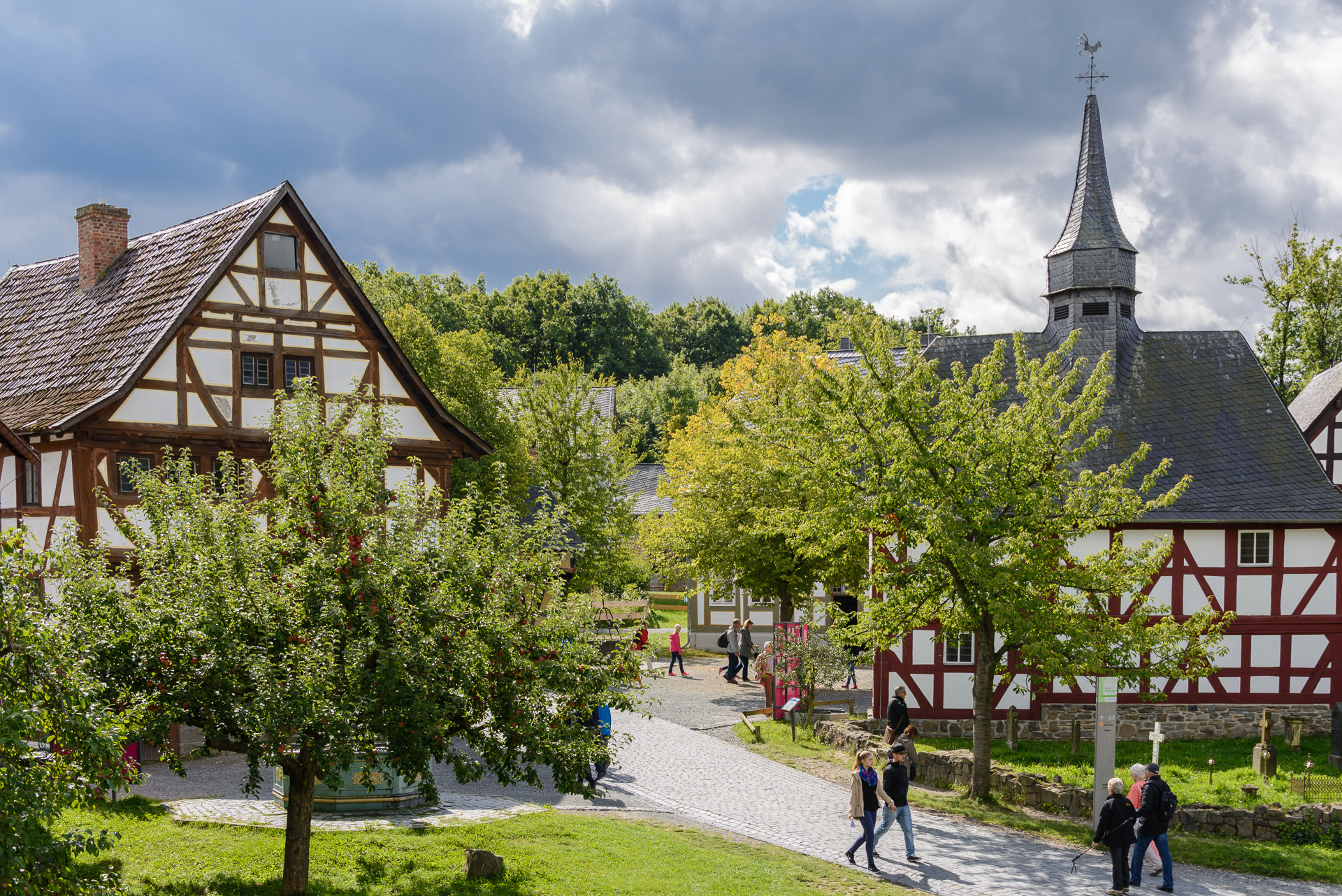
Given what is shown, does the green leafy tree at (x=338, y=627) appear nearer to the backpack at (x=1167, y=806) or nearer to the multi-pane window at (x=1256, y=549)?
the backpack at (x=1167, y=806)

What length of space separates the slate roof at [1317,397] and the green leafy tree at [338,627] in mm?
28533

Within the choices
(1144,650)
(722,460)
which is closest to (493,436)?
(722,460)

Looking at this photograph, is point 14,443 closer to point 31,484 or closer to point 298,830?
point 31,484

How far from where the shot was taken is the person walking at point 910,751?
1606 centimetres

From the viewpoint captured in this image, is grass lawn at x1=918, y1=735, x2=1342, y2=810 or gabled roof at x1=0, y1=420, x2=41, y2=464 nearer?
gabled roof at x1=0, y1=420, x2=41, y2=464

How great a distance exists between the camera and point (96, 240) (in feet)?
77.5

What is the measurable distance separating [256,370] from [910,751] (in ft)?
43.3

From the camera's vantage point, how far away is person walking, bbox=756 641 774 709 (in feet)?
79.9

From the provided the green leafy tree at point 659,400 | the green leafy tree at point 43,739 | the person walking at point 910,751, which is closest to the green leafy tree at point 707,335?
the green leafy tree at point 659,400

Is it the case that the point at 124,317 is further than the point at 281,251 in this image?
Yes

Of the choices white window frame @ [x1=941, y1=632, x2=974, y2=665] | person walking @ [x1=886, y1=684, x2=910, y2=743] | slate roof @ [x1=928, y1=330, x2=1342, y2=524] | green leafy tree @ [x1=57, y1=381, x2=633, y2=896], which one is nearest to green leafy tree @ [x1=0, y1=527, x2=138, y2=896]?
green leafy tree @ [x1=57, y1=381, x2=633, y2=896]

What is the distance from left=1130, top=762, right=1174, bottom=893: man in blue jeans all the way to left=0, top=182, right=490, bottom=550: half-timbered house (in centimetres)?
1175

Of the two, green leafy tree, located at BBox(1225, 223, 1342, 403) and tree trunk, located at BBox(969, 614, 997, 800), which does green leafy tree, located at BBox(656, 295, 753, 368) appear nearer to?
green leafy tree, located at BBox(1225, 223, 1342, 403)

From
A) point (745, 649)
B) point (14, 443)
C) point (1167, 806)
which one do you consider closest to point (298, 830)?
point (14, 443)
